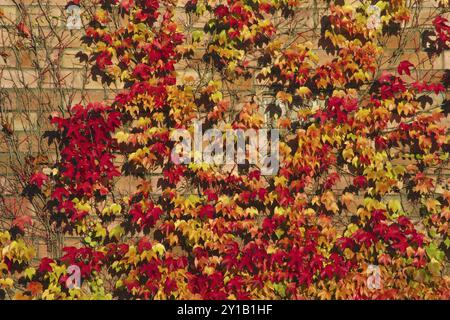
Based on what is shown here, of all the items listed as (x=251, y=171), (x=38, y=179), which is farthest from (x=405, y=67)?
(x=38, y=179)

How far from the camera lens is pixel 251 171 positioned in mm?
4922

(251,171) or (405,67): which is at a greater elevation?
(405,67)

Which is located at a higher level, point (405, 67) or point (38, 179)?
point (405, 67)

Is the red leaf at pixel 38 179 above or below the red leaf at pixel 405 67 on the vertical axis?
below

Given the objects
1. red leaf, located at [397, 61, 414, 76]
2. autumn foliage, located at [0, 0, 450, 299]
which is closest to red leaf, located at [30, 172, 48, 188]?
autumn foliage, located at [0, 0, 450, 299]

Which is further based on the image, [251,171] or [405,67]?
[251,171]

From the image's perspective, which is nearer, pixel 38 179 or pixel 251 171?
pixel 38 179

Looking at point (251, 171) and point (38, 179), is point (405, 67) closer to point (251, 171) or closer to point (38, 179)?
point (251, 171)

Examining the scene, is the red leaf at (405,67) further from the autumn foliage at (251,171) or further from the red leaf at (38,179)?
the red leaf at (38,179)

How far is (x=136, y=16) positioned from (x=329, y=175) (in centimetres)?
213

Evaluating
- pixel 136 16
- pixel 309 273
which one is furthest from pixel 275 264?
pixel 136 16

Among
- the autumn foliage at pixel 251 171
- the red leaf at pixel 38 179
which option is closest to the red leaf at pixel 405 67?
the autumn foliage at pixel 251 171

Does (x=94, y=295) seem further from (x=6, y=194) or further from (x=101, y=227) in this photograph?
(x=6, y=194)

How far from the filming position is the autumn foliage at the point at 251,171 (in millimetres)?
4805
